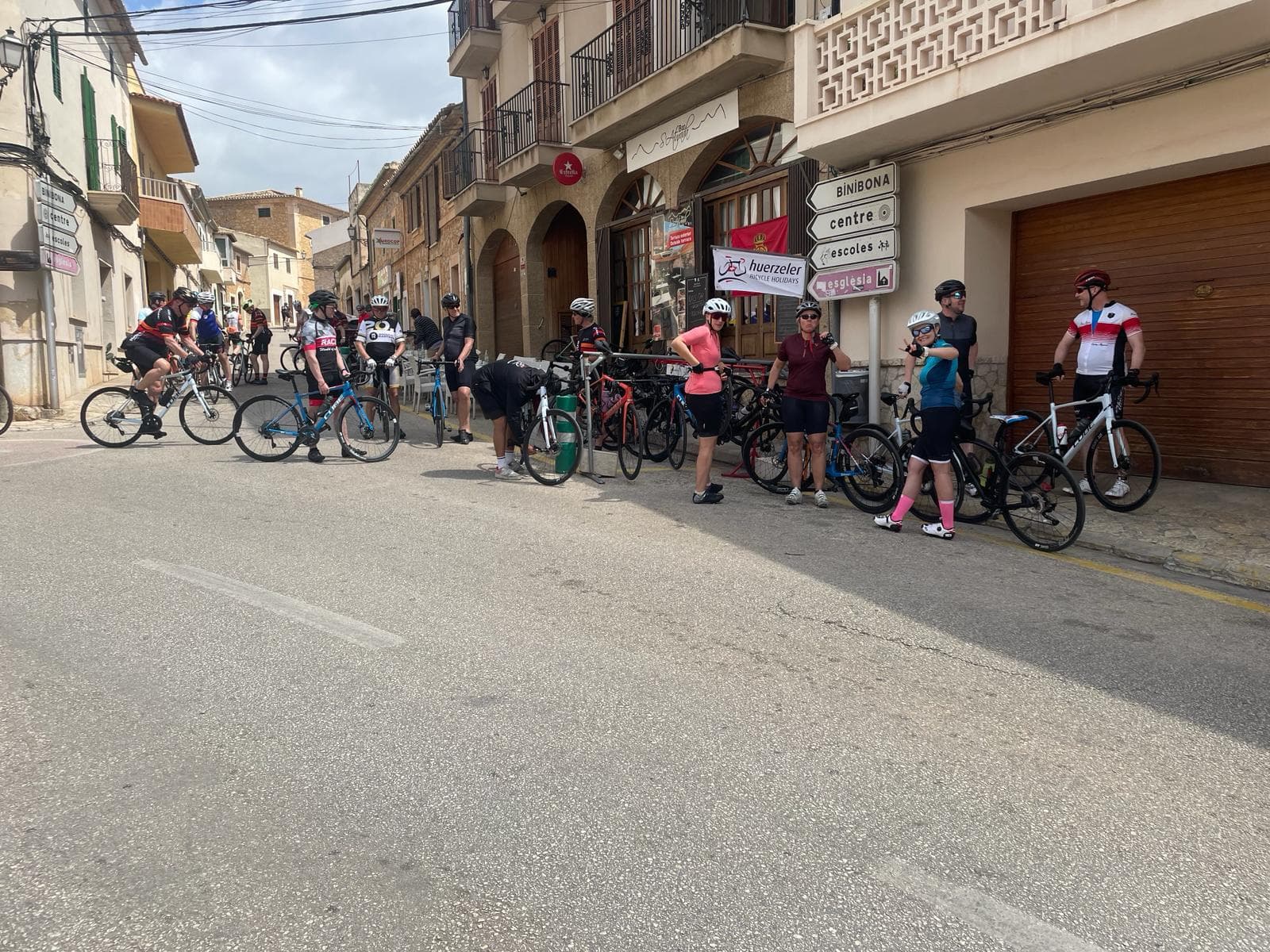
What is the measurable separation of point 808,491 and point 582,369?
2699mm

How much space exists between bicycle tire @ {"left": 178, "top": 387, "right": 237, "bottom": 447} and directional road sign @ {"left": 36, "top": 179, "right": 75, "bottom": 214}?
6.29 m

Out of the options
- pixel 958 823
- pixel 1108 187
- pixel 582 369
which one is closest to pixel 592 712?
pixel 958 823

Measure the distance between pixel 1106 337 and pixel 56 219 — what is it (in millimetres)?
15223

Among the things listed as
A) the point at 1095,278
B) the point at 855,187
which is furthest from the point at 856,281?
the point at 1095,278

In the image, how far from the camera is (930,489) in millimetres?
7582

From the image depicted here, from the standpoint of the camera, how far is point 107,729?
328cm

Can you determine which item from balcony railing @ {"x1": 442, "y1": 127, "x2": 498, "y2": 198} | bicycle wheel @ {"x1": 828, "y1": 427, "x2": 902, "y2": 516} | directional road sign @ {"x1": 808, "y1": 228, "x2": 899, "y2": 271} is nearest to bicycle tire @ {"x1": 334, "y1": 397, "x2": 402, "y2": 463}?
bicycle wheel @ {"x1": 828, "y1": 427, "x2": 902, "y2": 516}

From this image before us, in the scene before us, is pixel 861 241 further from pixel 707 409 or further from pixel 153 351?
pixel 153 351

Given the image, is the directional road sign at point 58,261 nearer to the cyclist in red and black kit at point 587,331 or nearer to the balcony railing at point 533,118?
the balcony railing at point 533,118

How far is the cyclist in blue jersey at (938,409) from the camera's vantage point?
6629mm

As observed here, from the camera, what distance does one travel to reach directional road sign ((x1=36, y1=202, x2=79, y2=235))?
14099 millimetres

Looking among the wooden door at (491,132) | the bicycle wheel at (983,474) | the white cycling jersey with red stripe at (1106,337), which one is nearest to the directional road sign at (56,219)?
the wooden door at (491,132)

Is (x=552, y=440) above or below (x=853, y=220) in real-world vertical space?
below

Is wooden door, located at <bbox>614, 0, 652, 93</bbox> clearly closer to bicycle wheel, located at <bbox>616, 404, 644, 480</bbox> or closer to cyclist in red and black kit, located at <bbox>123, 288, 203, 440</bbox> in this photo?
bicycle wheel, located at <bbox>616, 404, 644, 480</bbox>
